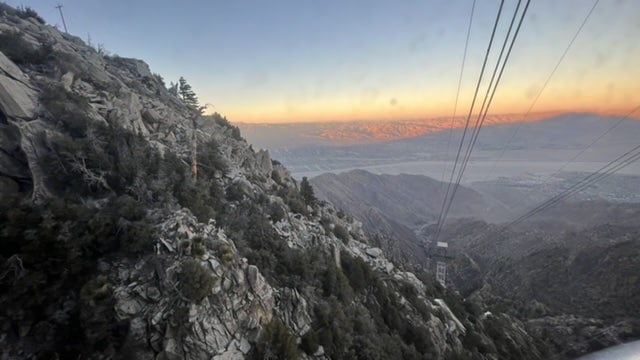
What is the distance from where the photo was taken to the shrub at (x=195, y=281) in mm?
11198

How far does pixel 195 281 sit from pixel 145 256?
253cm

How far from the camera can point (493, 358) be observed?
982 inches

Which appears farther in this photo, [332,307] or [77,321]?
[332,307]

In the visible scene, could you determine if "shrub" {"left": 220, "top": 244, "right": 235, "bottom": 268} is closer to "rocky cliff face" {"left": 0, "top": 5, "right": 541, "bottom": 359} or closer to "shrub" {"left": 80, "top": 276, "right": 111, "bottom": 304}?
"rocky cliff face" {"left": 0, "top": 5, "right": 541, "bottom": 359}

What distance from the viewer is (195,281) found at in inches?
448

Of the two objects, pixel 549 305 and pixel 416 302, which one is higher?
pixel 416 302

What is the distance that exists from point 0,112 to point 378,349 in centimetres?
2258

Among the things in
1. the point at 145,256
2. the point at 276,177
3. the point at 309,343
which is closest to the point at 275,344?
the point at 309,343

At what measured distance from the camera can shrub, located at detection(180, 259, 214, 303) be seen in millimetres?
11198

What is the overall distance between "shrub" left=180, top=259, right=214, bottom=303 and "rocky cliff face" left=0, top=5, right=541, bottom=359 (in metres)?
0.05

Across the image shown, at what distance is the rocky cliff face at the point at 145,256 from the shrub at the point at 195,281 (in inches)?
1.8

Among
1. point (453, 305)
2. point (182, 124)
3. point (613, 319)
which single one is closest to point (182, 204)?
point (182, 124)

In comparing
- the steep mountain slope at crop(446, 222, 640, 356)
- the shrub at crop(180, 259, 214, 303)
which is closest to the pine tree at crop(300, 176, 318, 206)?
the shrub at crop(180, 259, 214, 303)

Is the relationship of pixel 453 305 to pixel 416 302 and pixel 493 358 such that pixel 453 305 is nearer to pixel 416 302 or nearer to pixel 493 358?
pixel 493 358
